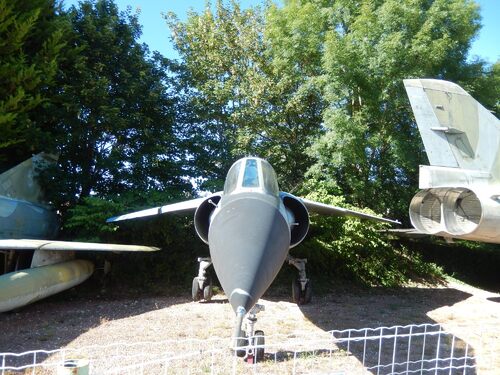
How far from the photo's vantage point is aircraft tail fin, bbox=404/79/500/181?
28.9ft

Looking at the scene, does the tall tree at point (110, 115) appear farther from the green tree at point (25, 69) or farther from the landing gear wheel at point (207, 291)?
the landing gear wheel at point (207, 291)

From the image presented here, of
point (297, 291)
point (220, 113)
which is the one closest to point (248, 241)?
point (297, 291)

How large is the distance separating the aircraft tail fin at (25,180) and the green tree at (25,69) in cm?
37

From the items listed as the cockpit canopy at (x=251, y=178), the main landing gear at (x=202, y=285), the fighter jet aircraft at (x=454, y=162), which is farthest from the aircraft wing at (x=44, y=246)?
the fighter jet aircraft at (x=454, y=162)

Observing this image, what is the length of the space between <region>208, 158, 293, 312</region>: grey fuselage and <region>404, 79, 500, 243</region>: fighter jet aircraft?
4357 millimetres

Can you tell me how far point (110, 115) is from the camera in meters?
10.7

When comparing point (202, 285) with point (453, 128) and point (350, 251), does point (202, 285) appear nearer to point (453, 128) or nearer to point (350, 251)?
point (350, 251)

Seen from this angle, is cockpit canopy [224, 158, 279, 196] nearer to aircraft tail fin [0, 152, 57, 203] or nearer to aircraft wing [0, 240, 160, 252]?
aircraft wing [0, 240, 160, 252]

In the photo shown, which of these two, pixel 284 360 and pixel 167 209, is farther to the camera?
pixel 167 209

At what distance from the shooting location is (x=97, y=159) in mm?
11180

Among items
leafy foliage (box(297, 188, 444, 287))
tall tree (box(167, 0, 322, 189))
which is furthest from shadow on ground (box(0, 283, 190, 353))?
tall tree (box(167, 0, 322, 189))

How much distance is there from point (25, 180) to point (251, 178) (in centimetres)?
617

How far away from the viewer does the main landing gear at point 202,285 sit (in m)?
8.23

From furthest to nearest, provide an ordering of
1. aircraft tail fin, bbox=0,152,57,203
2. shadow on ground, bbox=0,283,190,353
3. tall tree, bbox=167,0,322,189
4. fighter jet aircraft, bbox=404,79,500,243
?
tall tree, bbox=167,0,322,189 → aircraft tail fin, bbox=0,152,57,203 → fighter jet aircraft, bbox=404,79,500,243 → shadow on ground, bbox=0,283,190,353
